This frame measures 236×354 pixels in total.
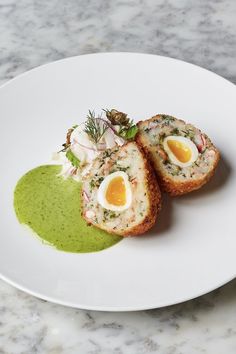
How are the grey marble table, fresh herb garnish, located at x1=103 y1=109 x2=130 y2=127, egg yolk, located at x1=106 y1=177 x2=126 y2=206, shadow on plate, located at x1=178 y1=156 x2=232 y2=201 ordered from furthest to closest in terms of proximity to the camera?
the grey marble table
fresh herb garnish, located at x1=103 y1=109 x2=130 y2=127
shadow on plate, located at x1=178 y1=156 x2=232 y2=201
egg yolk, located at x1=106 y1=177 x2=126 y2=206

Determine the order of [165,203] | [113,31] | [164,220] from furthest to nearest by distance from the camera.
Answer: [113,31] < [165,203] < [164,220]

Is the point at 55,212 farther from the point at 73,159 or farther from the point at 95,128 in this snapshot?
the point at 95,128

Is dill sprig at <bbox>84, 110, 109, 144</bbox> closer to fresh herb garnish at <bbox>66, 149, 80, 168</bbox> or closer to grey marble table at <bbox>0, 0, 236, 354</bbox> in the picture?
fresh herb garnish at <bbox>66, 149, 80, 168</bbox>

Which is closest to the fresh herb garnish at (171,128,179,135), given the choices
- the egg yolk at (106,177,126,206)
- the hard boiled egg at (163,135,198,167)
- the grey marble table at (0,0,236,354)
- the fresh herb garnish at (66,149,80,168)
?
the hard boiled egg at (163,135,198,167)

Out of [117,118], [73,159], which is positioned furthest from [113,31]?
[73,159]

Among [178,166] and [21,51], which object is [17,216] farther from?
[21,51]

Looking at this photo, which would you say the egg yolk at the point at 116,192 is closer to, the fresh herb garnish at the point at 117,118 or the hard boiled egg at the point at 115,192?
the hard boiled egg at the point at 115,192

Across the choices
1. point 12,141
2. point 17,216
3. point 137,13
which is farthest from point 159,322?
point 137,13
